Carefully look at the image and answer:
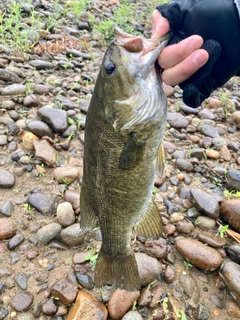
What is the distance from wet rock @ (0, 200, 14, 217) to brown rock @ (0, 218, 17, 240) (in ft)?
0.44

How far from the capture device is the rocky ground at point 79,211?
301 cm

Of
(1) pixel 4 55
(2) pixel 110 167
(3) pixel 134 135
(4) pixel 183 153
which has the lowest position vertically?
(1) pixel 4 55

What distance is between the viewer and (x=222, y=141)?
16.4ft

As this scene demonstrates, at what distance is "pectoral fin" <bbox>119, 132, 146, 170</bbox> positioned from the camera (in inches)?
81.4

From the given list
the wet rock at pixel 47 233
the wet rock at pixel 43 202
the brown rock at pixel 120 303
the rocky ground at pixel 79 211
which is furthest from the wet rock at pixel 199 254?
the wet rock at pixel 43 202

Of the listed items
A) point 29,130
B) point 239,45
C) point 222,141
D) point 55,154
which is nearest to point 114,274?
point 239,45

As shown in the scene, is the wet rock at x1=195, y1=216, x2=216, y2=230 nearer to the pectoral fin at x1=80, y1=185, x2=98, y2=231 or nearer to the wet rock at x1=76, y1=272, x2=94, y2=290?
the wet rock at x1=76, y1=272, x2=94, y2=290

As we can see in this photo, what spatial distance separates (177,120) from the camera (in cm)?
529

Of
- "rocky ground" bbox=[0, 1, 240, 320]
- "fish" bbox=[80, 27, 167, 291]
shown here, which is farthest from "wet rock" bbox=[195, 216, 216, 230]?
"fish" bbox=[80, 27, 167, 291]

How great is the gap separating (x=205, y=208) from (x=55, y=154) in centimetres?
178

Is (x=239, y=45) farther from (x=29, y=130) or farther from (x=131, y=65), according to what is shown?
(x=29, y=130)

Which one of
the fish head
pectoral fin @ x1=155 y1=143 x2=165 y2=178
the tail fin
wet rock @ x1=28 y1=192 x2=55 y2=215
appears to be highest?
the fish head

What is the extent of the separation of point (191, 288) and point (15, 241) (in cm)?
160

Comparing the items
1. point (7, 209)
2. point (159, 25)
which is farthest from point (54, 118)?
point (159, 25)
